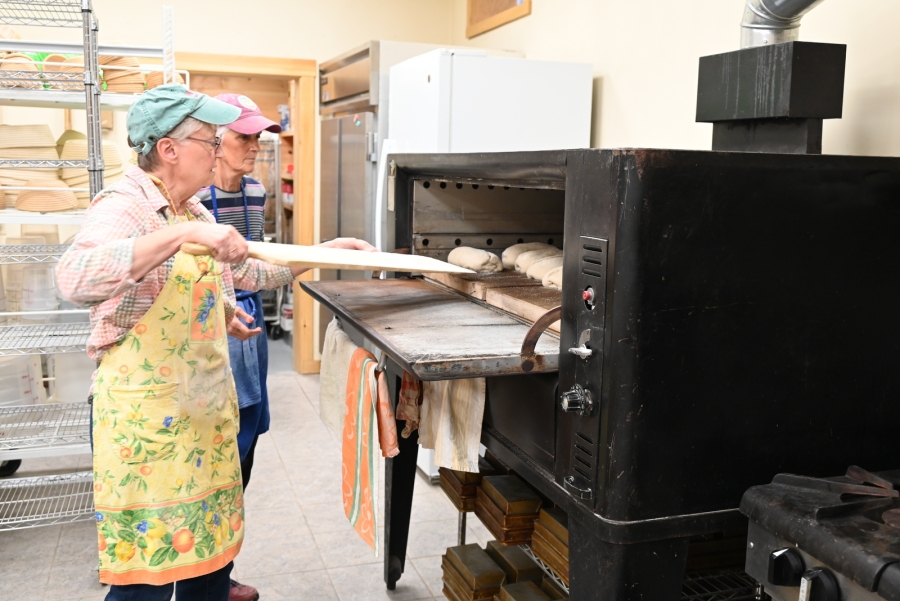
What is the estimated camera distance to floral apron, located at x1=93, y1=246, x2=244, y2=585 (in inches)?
67.7

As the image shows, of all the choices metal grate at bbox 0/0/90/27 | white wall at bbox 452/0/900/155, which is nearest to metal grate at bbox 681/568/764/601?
white wall at bbox 452/0/900/155

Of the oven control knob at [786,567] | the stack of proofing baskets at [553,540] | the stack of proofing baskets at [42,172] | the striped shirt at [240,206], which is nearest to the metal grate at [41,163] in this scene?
the stack of proofing baskets at [42,172]

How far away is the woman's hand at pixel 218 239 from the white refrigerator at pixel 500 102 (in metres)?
1.74

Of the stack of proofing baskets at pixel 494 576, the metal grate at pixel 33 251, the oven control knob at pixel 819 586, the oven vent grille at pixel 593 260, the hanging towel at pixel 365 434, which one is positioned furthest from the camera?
the metal grate at pixel 33 251

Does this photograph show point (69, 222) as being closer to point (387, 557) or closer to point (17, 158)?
point (17, 158)

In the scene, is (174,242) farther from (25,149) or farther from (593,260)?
(25,149)

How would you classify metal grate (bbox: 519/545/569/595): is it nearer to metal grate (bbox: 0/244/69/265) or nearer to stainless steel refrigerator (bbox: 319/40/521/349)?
stainless steel refrigerator (bbox: 319/40/521/349)

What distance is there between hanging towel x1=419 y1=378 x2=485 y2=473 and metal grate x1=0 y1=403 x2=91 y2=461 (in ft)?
5.50

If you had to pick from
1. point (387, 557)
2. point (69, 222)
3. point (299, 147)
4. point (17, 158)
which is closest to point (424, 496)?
point (387, 557)

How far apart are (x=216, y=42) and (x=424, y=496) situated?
10.2ft

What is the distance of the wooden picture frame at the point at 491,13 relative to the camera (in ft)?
13.3

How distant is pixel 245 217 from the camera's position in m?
2.57

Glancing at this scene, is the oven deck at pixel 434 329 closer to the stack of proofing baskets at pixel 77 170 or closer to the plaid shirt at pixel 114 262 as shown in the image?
the plaid shirt at pixel 114 262

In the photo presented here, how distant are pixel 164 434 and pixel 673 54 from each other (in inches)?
80.8
